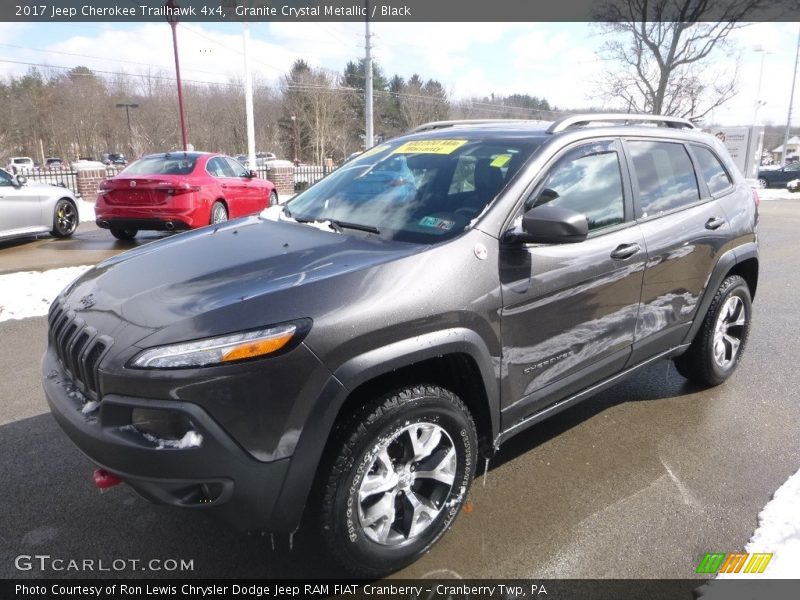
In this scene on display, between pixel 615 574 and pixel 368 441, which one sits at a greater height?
pixel 368 441

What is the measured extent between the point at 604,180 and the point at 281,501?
93.4 inches

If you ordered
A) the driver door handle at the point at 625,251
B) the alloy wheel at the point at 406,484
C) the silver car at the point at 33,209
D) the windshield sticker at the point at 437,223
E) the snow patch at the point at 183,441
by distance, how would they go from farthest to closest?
1. the silver car at the point at 33,209
2. the driver door handle at the point at 625,251
3. the windshield sticker at the point at 437,223
4. the alloy wheel at the point at 406,484
5. the snow patch at the point at 183,441

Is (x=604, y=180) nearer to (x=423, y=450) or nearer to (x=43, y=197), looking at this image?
(x=423, y=450)

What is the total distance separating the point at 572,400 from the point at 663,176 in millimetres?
1579

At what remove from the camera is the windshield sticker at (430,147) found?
10.8 feet

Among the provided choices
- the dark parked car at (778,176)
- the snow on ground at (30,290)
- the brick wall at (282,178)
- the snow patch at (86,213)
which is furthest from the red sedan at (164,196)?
the dark parked car at (778,176)

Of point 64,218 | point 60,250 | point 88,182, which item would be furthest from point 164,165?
point 88,182

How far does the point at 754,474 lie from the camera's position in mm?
3205

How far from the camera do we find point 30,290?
660 centimetres

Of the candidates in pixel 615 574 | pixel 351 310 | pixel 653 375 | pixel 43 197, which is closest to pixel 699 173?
pixel 653 375

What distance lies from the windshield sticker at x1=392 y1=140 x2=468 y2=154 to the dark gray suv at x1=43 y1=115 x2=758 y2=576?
23mm

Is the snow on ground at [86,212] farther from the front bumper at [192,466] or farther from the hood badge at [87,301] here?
the front bumper at [192,466]

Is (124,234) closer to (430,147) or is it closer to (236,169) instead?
(236,169)

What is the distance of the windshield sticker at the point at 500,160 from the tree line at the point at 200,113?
51.1 meters
